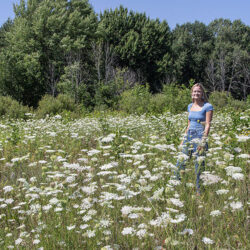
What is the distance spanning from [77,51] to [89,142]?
2133 centimetres

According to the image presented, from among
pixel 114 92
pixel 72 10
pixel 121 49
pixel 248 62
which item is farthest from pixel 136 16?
pixel 248 62

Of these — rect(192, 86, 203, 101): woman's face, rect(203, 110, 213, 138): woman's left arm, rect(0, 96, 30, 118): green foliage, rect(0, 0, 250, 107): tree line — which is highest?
rect(0, 0, 250, 107): tree line

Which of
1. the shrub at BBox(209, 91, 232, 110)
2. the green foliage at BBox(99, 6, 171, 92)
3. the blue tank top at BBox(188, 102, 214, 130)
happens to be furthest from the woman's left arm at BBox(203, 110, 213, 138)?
the green foliage at BBox(99, 6, 171, 92)

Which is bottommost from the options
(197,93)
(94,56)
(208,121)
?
(208,121)

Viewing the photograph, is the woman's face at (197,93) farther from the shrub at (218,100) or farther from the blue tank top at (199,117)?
the shrub at (218,100)

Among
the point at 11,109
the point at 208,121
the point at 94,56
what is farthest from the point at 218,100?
the point at 208,121

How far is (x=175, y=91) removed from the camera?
693 inches

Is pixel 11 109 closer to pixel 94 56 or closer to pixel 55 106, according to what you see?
pixel 55 106

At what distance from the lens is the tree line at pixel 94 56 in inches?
934

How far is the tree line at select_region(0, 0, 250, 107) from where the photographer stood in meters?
23.7

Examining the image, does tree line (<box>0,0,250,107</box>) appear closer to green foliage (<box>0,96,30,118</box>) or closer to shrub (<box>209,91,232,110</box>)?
shrub (<box>209,91,232,110</box>)

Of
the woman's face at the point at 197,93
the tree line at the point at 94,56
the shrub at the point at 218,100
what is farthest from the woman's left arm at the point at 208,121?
the tree line at the point at 94,56

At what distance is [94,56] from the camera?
25.7 m

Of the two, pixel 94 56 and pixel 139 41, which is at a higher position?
pixel 139 41
